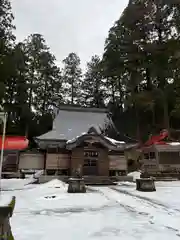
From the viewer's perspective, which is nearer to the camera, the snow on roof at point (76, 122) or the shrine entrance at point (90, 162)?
the shrine entrance at point (90, 162)

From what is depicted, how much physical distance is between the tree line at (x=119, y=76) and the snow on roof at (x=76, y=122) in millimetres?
4797

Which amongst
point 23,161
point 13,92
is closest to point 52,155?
point 23,161

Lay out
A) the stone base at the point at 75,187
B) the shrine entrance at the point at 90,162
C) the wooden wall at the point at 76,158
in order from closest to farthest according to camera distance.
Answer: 1. the stone base at the point at 75,187
2. the wooden wall at the point at 76,158
3. the shrine entrance at the point at 90,162

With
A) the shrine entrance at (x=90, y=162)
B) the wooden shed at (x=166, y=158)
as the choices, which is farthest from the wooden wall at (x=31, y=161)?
the wooden shed at (x=166, y=158)

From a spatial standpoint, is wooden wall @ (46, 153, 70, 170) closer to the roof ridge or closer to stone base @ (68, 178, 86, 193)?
stone base @ (68, 178, 86, 193)

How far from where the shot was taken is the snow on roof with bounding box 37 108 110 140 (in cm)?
1866

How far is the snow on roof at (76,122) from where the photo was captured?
18658mm

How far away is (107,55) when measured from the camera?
97.5 ft

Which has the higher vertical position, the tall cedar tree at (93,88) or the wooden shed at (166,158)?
the tall cedar tree at (93,88)

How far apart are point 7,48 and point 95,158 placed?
493 inches

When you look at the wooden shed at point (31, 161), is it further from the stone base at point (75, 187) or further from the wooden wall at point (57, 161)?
the stone base at point (75, 187)

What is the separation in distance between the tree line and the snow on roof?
4.80 m

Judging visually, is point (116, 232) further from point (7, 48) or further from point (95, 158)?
point (7, 48)

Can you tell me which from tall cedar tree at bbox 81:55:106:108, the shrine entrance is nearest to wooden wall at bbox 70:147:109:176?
the shrine entrance
